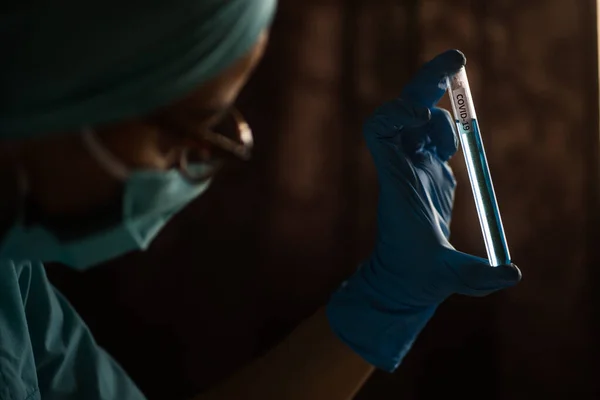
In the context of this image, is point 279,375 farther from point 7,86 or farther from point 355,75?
point 355,75

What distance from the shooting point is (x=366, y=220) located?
4.37 feet

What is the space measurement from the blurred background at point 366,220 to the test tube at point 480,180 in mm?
537

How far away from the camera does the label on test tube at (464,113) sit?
2.57ft

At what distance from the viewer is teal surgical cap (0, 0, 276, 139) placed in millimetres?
439

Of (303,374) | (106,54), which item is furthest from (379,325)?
(106,54)

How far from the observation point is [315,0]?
130cm

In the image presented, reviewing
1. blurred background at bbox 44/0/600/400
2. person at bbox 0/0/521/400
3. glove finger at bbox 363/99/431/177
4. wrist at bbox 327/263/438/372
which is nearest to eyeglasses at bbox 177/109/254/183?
person at bbox 0/0/521/400

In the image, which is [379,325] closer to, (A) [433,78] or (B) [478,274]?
(B) [478,274]

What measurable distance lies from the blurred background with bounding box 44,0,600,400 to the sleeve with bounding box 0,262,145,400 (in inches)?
15.4

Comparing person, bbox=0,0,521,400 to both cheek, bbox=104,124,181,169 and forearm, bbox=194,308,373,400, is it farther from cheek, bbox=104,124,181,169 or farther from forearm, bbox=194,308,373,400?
forearm, bbox=194,308,373,400

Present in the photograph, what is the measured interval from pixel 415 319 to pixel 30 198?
2.08 ft

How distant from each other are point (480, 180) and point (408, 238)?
0.15 m

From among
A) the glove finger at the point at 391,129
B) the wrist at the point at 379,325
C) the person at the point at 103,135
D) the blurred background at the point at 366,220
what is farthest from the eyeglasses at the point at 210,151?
the blurred background at the point at 366,220

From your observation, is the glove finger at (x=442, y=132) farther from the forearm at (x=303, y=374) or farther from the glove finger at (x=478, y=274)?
the forearm at (x=303, y=374)
